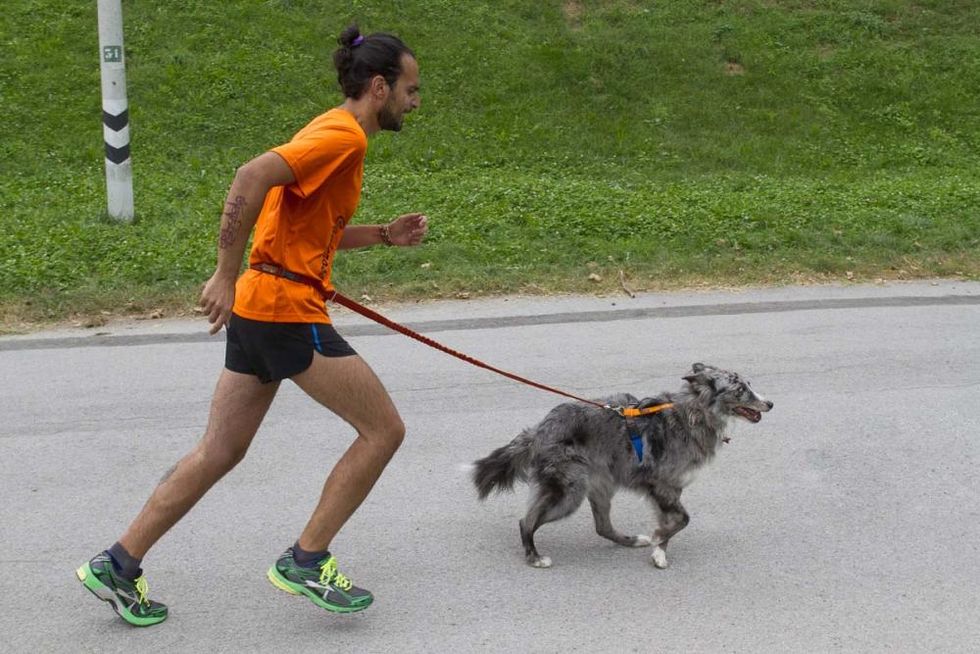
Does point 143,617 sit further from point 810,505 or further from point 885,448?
point 885,448

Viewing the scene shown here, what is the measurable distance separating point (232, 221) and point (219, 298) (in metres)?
0.26

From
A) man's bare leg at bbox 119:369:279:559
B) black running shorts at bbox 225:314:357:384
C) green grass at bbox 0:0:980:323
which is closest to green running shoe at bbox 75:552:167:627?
man's bare leg at bbox 119:369:279:559

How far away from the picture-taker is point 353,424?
4125 mm

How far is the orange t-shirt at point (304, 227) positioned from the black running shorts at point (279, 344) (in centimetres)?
3

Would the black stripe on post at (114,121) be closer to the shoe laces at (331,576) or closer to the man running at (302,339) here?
the man running at (302,339)

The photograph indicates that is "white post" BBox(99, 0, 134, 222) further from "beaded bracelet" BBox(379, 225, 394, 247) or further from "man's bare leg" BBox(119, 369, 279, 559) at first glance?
"man's bare leg" BBox(119, 369, 279, 559)

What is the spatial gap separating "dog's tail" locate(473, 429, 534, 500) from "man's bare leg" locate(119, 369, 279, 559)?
1.22m

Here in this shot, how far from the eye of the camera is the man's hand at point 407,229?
4664mm

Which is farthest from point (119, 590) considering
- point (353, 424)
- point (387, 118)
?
point (387, 118)

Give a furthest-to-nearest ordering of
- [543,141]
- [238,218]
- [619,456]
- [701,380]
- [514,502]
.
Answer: [543,141]
[514,502]
[701,380]
[619,456]
[238,218]

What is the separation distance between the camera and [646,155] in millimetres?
15258

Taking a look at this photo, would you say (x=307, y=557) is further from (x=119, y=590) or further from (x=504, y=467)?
(x=504, y=467)

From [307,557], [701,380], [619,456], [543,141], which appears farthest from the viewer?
[543,141]

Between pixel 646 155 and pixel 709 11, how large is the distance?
5240mm
